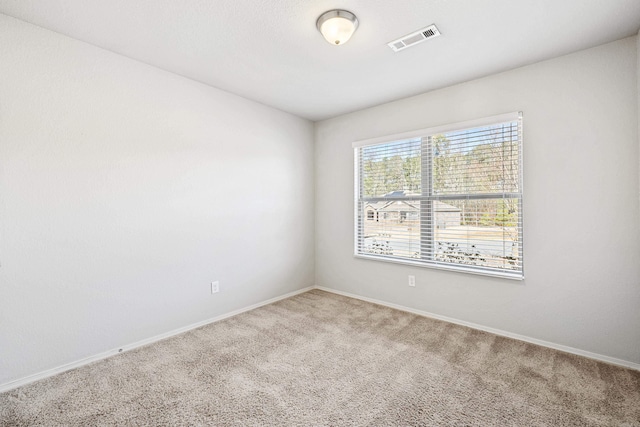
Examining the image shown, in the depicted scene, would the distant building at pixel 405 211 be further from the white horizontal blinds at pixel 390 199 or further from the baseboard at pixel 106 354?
the baseboard at pixel 106 354

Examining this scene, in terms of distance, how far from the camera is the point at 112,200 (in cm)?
241

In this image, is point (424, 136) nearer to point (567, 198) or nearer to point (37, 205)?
point (567, 198)

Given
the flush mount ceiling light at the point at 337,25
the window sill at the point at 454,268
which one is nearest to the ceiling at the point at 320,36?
the flush mount ceiling light at the point at 337,25

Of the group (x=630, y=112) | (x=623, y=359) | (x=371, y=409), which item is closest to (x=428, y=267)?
(x=623, y=359)

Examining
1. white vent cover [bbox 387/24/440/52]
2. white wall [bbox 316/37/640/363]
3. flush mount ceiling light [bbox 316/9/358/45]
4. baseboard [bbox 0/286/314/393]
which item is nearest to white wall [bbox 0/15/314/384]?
baseboard [bbox 0/286/314/393]

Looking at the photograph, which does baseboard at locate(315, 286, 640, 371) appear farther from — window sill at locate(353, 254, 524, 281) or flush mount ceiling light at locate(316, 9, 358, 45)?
flush mount ceiling light at locate(316, 9, 358, 45)

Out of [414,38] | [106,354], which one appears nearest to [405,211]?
[414,38]

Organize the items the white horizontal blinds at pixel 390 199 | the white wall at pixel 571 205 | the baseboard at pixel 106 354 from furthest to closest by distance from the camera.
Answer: the white horizontal blinds at pixel 390 199, the white wall at pixel 571 205, the baseboard at pixel 106 354

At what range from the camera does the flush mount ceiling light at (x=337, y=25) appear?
1.90 metres

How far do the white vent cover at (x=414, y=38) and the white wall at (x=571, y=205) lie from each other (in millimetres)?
1025

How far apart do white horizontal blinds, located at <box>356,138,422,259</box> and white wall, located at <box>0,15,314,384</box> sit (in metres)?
1.35

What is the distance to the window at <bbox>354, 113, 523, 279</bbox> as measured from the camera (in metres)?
2.76

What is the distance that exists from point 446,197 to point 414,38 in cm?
162

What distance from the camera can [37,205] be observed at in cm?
208
